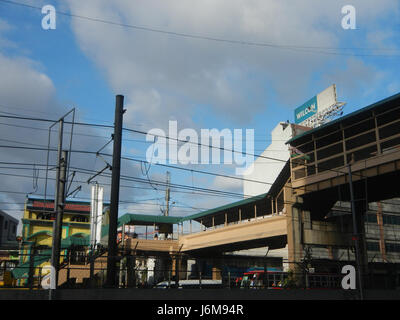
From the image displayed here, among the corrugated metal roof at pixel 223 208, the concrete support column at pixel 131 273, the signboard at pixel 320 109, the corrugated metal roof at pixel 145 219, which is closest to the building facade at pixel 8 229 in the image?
the corrugated metal roof at pixel 145 219

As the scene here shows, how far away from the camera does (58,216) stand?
59.8 ft

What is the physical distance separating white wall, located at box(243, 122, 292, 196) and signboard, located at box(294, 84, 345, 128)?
5.81 metres

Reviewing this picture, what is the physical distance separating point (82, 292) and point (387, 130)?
26.3 meters

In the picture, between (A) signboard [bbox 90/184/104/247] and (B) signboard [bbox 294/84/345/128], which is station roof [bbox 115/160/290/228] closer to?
(A) signboard [bbox 90/184/104/247]

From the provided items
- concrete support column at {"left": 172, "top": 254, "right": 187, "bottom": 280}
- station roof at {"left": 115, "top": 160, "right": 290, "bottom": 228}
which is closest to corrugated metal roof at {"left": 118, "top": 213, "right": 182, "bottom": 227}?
station roof at {"left": 115, "top": 160, "right": 290, "bottom": 228}

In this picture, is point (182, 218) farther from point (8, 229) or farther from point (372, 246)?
point (372, 246)

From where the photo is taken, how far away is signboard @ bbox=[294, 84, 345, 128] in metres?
73.8

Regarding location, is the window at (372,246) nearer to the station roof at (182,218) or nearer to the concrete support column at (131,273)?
the station roof at (182,218)

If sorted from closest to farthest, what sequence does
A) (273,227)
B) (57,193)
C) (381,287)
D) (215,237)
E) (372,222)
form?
(57,193)
(381,287)
(273,227)
(215,237)
(372,222)
